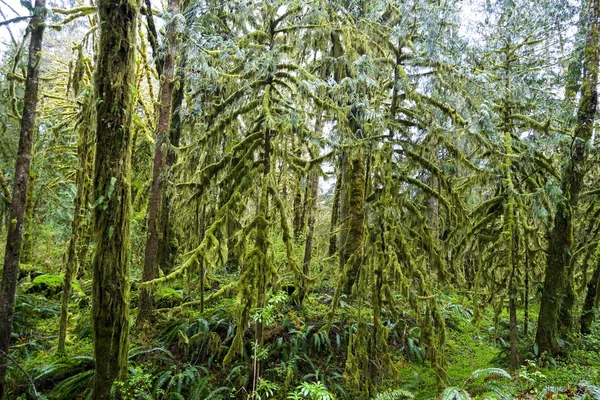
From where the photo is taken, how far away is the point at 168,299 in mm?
8773

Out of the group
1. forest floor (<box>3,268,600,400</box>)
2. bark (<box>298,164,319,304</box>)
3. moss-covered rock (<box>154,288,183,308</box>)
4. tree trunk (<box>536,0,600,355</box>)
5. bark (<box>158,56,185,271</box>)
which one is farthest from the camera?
moss-covered rock (<box>154,288,183,308</box>)

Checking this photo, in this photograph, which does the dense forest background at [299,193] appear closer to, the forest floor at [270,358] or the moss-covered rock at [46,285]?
the forest floor at [270,358]

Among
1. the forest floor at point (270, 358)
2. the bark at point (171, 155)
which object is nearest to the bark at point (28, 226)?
the forest floor at point (270, 358)

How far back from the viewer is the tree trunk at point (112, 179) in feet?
12.4

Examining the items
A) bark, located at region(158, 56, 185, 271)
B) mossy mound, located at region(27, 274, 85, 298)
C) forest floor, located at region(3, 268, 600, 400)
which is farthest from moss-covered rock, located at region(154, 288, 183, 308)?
mossy mound, located at region(27, 274, 85, 298)

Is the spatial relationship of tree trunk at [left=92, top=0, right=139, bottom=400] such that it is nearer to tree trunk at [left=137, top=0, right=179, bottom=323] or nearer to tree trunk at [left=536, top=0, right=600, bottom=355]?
tree trunk at [left=137, top=0, right=179, bottom=323]

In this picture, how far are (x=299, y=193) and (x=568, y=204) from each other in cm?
490

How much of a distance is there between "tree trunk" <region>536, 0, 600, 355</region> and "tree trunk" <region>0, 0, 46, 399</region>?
30.1ft

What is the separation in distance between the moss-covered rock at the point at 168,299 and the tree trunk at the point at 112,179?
4.61 meters

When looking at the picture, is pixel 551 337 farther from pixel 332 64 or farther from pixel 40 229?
pixel 40 229

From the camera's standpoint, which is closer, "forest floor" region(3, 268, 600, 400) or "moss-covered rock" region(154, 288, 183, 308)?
"forest floor" region(3, 268, 600, 400)

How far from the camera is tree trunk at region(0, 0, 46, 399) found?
5555 millimetres

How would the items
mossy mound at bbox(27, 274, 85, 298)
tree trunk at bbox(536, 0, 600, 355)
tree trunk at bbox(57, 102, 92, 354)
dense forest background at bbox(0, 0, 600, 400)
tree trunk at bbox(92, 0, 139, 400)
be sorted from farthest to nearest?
mossy mound at bbox(27, 274, 85, 298), tree trunk at bbox(57, 102, 92, 354), tree trunk at bbox(536, 0, 600, 355), dense forest background at bbox(0, 0, 600, 400), tree trunk at bbox(92, 0, 139, 400)

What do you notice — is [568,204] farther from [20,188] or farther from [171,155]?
[20,188]
